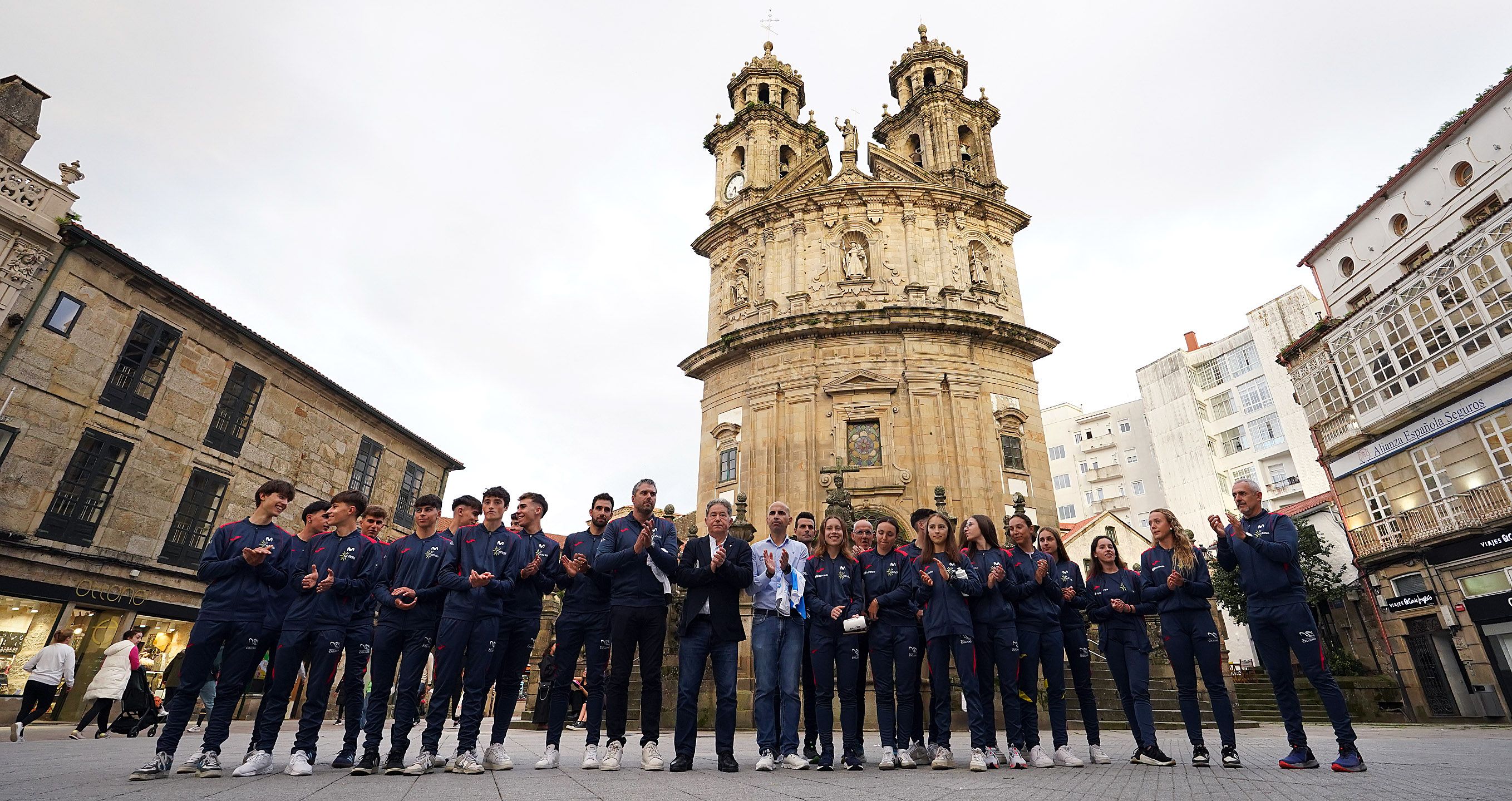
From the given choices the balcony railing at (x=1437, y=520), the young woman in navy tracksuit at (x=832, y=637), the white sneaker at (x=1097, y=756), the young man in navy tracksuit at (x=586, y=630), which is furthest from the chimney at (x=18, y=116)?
the balcony railing at (x=1437, y=520)

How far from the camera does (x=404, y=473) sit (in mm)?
25266

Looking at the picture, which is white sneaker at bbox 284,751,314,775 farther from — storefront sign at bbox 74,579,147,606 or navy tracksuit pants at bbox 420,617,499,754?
storefront sign at bbox 74,579,147,606

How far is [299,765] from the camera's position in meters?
4.88

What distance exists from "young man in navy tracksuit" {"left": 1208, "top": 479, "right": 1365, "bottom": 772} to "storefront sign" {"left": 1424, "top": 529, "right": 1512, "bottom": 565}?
1650 cm

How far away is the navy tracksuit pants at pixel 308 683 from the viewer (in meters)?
5.07

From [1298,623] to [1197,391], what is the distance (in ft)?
148

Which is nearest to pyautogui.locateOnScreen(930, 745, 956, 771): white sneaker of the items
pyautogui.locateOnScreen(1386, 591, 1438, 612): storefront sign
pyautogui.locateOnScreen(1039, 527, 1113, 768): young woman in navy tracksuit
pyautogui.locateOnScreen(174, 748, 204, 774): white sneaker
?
pyautogui.locateOnScreen(1039, 527, 1113, 768): young woman in navy tracksuit

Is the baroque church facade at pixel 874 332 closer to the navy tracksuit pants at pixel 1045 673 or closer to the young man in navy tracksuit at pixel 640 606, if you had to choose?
the navy tracksuit pants at pixel 1045 673

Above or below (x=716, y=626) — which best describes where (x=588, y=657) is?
below

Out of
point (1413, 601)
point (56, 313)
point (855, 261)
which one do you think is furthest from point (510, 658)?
point (1413, 601)

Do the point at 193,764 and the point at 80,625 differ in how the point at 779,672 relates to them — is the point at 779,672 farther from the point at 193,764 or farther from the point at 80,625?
the point at 80,625

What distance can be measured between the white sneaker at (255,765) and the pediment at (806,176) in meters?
25.9

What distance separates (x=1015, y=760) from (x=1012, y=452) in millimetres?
18557

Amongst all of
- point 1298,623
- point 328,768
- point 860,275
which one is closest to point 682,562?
point 328,768
